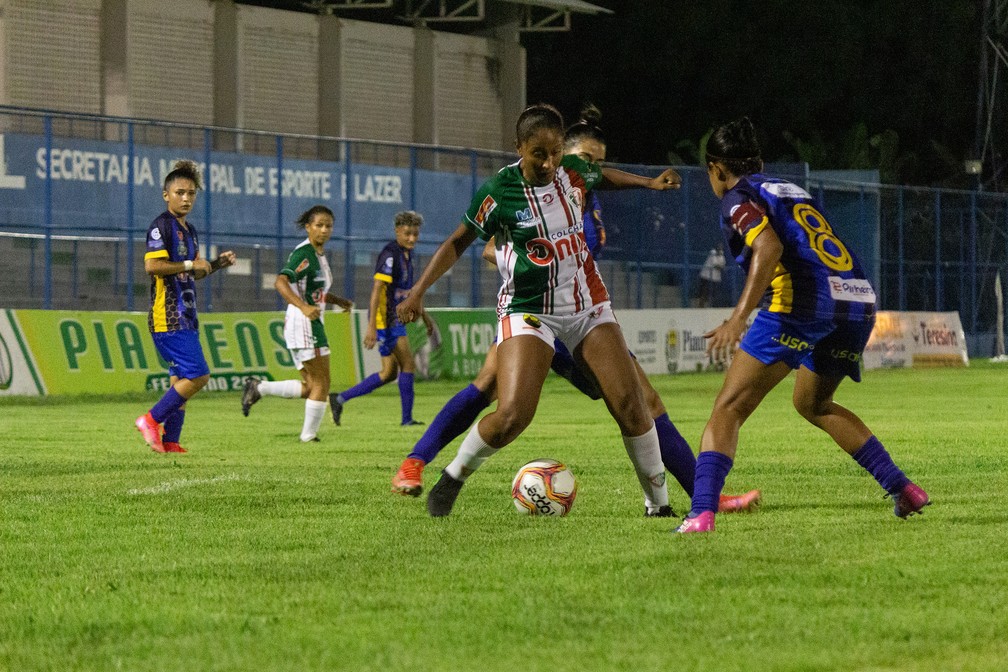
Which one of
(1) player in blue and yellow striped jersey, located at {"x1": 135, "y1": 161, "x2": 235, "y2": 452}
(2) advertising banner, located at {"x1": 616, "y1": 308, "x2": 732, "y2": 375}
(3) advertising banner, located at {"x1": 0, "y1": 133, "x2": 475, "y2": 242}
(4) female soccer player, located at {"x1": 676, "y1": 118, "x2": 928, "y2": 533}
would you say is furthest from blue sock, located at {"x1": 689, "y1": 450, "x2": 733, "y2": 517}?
(2) advertising banner, located at {"x1": 616, "y1": 308, "x2": 732, "y2": 375}

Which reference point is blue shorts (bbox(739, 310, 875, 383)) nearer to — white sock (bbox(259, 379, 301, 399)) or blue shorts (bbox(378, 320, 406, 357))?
white sock (bbox(259, 379, 301, 399))

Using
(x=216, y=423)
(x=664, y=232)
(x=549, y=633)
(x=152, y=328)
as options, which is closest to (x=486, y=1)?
(x=664, y=232)

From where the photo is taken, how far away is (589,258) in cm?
801

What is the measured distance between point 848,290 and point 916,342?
27.1m

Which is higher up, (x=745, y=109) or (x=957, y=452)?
(x=745, y=109)

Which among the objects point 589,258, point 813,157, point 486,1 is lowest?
point 589,258

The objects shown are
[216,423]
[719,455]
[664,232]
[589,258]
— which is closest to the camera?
[719,455]

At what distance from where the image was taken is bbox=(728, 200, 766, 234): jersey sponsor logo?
7367mm

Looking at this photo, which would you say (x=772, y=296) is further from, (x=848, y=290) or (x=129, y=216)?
(x=129, y=216)

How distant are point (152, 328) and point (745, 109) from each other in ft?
127

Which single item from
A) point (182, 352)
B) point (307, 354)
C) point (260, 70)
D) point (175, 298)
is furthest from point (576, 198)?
point (260, 70)

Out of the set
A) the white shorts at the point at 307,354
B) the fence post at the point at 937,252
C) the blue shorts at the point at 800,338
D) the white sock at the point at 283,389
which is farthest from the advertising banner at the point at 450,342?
the blue shorts at the point at 800,338

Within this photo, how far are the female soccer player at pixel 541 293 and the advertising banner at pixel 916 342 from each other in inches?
979

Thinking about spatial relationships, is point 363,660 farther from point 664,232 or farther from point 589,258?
point 664,232
